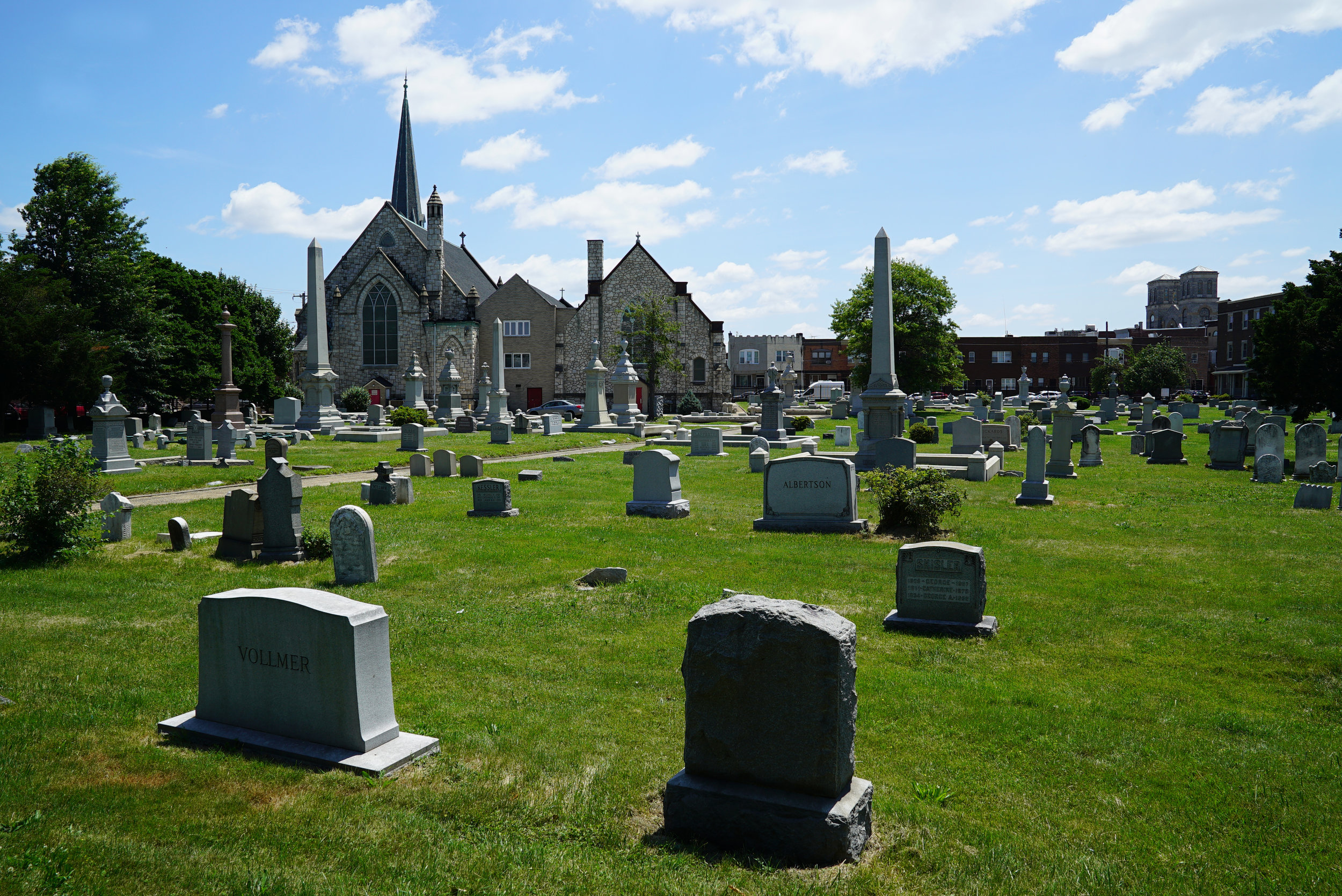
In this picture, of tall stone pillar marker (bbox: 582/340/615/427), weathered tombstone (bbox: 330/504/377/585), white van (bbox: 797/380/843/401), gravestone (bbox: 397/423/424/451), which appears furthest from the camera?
white van (bbox: 797/380/843/401)

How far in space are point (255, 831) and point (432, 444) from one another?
27.1 meters

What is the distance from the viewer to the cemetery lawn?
12.4ft

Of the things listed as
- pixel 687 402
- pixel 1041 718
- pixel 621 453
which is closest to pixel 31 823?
pixel 1041 718

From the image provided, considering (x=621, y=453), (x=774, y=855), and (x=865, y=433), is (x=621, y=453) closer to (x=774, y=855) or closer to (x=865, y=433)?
(x=865, y=433)

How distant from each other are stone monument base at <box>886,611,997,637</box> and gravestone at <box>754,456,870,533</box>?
4792mm

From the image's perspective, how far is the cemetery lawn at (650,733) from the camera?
149 inches

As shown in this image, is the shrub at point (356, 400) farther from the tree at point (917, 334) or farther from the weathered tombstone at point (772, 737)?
the weathered tombstone at point (772, 737)

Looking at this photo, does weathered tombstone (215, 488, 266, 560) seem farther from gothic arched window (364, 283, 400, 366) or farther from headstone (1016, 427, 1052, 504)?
gothic arched window (364, 283, 400, 366)

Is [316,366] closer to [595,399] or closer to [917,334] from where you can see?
[595,399]

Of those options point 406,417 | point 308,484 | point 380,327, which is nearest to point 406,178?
point 380,327

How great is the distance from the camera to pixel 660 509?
14219mm

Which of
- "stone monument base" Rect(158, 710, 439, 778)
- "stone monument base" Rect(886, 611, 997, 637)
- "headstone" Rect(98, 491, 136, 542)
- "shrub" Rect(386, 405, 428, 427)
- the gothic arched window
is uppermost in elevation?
the gothic arched window

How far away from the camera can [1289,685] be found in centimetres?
636

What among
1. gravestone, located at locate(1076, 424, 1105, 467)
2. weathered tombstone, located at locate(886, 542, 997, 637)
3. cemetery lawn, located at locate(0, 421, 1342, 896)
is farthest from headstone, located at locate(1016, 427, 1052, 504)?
weathered tombstone, located at locate(886, 542, 997, 637)
